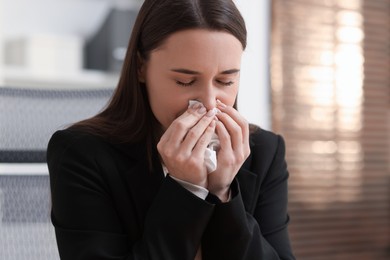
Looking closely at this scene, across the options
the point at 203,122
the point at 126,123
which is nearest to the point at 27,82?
the point at 126,123

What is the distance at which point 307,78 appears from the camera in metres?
2.52

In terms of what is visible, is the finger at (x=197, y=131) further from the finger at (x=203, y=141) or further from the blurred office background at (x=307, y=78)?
the blurred office background at (x=307, y=78)

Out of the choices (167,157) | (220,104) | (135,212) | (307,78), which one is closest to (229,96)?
(220,104)

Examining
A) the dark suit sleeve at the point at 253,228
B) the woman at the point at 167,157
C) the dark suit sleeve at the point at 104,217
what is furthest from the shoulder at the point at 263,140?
the dark suit sleeve at the point at 104,217

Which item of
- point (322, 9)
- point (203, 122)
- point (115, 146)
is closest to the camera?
point (203, 122)

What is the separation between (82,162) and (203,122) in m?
0.22

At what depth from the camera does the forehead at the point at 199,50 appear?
90 centimetres

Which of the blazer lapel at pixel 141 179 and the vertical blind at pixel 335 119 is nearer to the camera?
the blazer lapel at pixel 141 179

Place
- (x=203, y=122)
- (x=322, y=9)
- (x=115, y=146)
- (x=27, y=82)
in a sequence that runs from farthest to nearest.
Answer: (x=322, y=9) < (x=27, y=82) < (x=115, y=146) < (x=203, y=122)

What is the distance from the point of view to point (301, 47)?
2.50 meters

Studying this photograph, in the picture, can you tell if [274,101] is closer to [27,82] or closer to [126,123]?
[27,82]

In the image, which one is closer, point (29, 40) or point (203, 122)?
point (203, 122)

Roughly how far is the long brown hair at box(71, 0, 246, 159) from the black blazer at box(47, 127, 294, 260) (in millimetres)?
27

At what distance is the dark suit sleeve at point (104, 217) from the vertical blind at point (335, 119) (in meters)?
1.51
